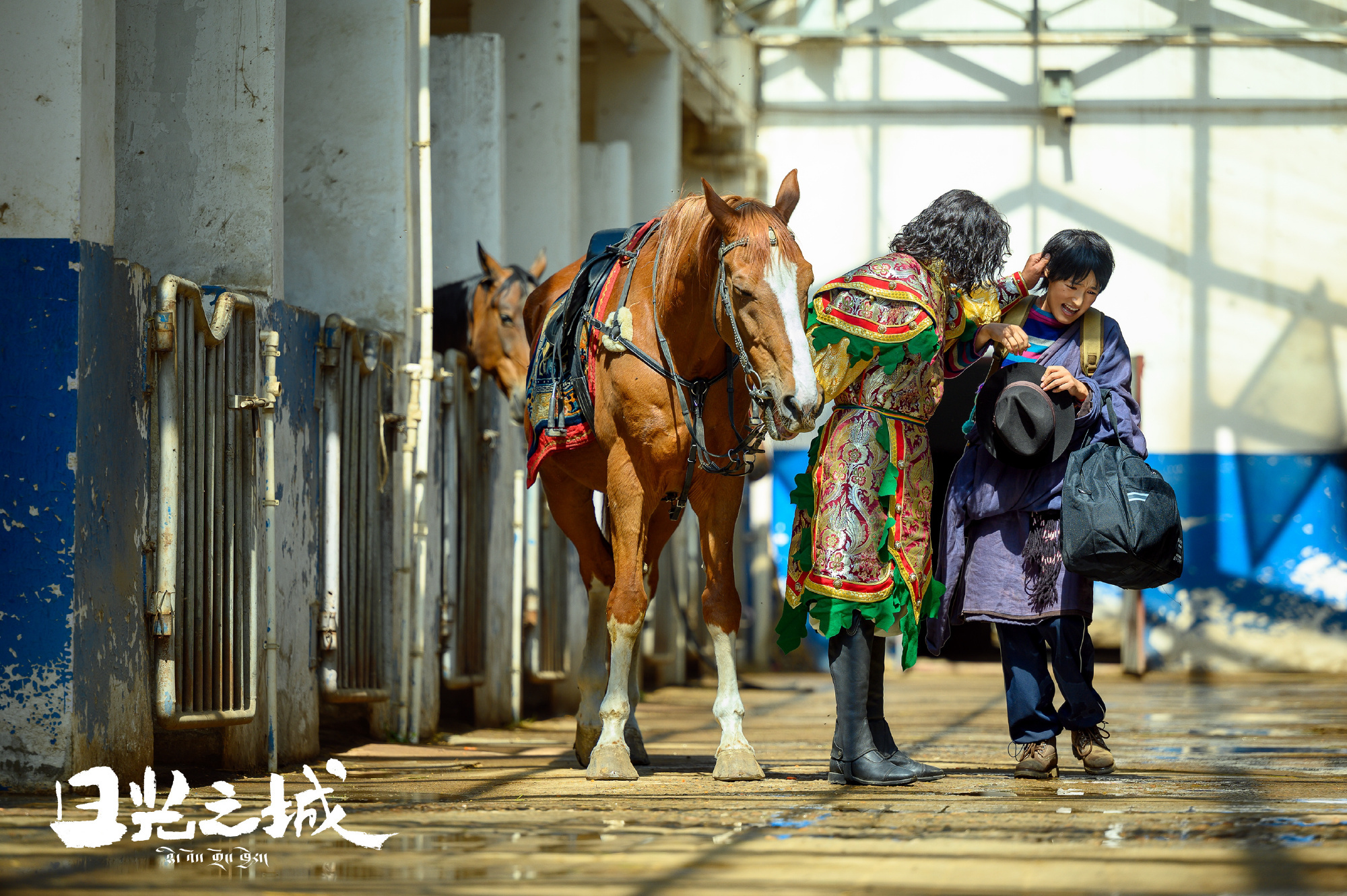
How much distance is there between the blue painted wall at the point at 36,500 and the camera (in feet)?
14.2

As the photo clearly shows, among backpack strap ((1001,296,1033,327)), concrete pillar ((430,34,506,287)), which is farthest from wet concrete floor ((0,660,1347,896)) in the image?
concrete pillar ((430,34,506,287))

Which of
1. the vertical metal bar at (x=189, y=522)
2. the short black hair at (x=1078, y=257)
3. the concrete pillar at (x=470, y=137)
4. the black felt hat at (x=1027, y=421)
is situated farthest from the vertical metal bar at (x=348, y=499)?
the short black hair at (x=1078, y=257)

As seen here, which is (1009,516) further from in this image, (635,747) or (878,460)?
(635,747)

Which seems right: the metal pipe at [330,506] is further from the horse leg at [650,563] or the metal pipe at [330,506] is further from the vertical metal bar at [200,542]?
the horse leg at [650,563]

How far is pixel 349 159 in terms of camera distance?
6953mm

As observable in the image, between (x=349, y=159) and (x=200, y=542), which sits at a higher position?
(x=349, y=159)

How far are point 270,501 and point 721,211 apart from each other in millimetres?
2037

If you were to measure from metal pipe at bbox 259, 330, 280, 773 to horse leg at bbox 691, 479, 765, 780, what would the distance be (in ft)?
5.13

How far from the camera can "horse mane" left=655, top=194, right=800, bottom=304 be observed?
15.0ft

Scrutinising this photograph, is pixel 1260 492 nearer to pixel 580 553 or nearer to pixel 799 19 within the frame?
pixel 799 19

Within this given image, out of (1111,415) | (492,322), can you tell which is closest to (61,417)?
(1111,415)

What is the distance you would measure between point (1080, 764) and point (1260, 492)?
9184mm

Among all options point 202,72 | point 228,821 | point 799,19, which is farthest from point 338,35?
point 799,19

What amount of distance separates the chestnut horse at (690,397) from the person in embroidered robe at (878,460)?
0.23 metres
